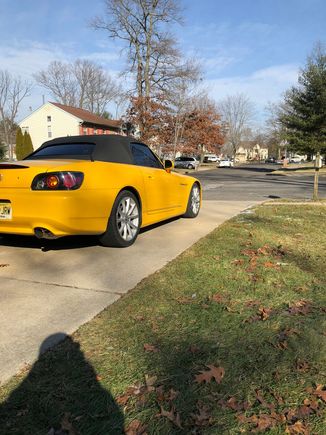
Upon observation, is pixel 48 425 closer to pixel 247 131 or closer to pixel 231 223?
pixel 231 223

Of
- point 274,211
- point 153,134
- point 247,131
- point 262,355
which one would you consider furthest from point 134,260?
point 247,131

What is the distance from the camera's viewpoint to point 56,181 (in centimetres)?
436

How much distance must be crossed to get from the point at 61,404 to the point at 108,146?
3658mm

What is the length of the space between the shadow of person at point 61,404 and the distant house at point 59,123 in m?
52.0

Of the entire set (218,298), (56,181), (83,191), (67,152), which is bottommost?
(218,298)

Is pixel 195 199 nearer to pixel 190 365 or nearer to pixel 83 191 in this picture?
Answer: pixel 83 191

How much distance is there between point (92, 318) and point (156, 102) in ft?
116

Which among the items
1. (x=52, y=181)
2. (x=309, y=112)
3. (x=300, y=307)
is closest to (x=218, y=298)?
(x=300, y=307)

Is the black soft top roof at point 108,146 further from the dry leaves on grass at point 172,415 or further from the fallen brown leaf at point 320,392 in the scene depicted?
the fallen brown leaf at point 320,392

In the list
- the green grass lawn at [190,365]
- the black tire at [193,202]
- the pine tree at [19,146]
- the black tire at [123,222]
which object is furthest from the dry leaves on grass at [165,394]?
the pine tree at [19,146]

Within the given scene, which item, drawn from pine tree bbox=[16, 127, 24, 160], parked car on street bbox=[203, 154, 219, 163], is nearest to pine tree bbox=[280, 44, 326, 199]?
pine tree bbox=[16, 127, 24, 160]

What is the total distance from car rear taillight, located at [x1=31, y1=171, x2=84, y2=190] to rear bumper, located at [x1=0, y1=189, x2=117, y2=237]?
0.19 ft

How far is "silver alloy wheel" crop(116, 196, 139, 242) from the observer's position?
5.09 m

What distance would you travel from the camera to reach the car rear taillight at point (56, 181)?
4355 mm
